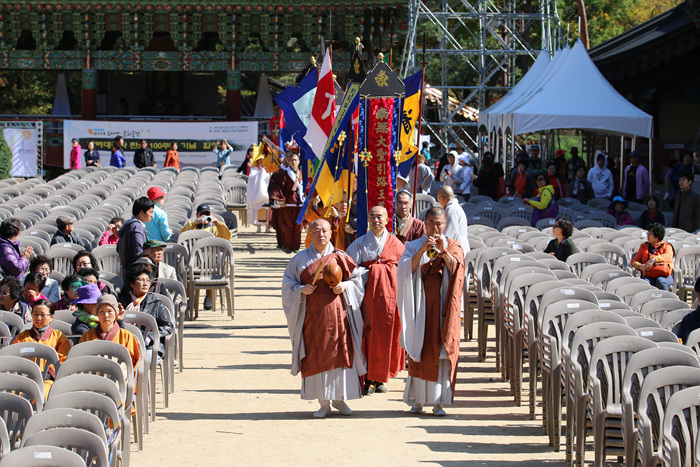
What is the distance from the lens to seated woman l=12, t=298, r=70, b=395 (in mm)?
6523

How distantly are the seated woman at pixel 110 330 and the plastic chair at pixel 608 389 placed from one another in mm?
2973

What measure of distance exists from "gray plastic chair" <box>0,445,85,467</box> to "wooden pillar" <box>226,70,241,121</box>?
25071 millimetres

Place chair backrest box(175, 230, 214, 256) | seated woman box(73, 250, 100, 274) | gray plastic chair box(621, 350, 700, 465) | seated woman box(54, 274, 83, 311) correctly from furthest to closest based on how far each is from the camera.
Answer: chair backrest box(175, 230, 214, 256), seated woman box(73, 250, 100, 274), seated woman box(54, 274, 83, 311), gray plastic chair box(621, 350, 700, 465)

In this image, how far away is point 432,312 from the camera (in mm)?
7016

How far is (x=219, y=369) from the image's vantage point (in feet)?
28.6

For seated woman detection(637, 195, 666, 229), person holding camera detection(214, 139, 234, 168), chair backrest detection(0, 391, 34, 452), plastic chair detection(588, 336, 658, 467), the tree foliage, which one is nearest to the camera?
chair backrest detection(0, 391, 34, 452)

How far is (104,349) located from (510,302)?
3.28m

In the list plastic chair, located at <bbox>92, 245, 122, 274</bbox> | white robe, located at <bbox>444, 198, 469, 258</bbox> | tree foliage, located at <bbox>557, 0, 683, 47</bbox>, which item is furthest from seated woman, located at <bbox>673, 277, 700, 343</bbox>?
tree foliage, located at <bbox>557, 0, 683, 47</bbox>

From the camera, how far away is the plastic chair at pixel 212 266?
34.5 ft

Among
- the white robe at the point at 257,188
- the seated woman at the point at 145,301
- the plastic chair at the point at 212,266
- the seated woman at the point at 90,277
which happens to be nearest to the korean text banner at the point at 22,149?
the white robe at the point at 257,188

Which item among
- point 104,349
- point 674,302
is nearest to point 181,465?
point 104,349

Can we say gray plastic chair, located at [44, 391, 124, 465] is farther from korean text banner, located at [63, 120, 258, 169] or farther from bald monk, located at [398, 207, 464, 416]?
korean text banner, located at [63, 120, 258, 169]

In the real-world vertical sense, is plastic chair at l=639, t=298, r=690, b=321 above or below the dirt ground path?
above

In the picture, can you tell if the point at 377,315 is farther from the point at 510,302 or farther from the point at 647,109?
the point at 647,109
